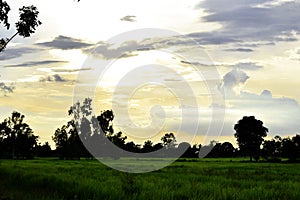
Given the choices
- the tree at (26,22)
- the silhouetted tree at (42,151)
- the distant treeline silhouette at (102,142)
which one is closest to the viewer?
the tree at (26,22)

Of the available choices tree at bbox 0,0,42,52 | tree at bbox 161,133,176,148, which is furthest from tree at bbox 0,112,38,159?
tree at bbox 0,0,42,52

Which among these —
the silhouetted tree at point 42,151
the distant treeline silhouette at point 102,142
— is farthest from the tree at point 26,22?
the silhouetted tree at point 42,151

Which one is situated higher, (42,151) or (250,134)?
(250,134)

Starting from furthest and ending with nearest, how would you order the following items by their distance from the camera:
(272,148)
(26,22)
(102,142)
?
(272,148)
(102,142)
(26,22)

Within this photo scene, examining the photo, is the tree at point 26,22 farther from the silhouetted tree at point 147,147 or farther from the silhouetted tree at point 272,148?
the silhouetted tree at point 272,148

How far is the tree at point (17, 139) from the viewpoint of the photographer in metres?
100

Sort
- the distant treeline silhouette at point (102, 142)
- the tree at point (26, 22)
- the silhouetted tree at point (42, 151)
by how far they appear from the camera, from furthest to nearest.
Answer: the silhouetted tree at point (42, 151) < the distant treeline silhouette at point (102, 142) < the tree at point (26, 22)

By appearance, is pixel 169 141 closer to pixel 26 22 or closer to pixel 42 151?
pixel 42 151

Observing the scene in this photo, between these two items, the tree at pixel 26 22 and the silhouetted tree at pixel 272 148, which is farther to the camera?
the silhouetted tree at pixel 272 148

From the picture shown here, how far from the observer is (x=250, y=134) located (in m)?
96.4

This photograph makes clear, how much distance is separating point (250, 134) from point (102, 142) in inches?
1369

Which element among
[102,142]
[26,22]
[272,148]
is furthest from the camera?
[272,148]

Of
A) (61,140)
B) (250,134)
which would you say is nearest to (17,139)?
(61,140)

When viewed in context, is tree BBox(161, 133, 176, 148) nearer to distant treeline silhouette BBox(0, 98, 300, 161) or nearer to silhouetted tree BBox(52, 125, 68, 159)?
distant treeline silhouette BBox(0, 98, 300, 161)
